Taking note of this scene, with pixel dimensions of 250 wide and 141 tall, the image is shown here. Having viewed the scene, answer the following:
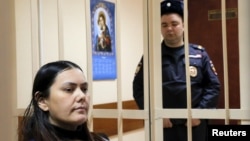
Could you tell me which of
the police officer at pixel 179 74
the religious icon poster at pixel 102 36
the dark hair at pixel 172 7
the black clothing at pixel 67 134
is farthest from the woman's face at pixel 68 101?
the religious icon poster at pixel 102 36

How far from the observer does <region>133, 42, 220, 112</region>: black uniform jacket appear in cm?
159

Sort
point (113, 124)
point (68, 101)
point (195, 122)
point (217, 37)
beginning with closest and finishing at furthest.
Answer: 1. point (68, 101)
2. point (195, 122)
3. point (113, 124)
4. point (217, 37)

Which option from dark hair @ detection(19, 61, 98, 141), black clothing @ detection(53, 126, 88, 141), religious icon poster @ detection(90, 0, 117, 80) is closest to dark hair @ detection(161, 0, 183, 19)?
religious icon poster @ detection(90, 0, 117, 80)

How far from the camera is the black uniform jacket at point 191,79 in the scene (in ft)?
5.21

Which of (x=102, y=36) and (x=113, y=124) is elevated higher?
(x=102, y=36)

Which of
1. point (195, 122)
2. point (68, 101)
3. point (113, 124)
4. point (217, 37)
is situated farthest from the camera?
point (217, 37)

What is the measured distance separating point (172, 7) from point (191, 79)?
331 millimetres

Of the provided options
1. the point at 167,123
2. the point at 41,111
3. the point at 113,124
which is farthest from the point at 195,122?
the point at 41,111

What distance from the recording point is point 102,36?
200cm

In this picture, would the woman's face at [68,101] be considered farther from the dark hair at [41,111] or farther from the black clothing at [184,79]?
the black clothing at [184,79]

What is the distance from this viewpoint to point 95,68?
6.68 feet

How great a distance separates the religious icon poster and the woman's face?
68 cm

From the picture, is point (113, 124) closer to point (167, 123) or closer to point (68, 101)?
point (167, 123)

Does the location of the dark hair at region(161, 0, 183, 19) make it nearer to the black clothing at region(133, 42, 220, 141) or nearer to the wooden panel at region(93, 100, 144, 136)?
the black clothing at region(133, 42, 220, 141)
